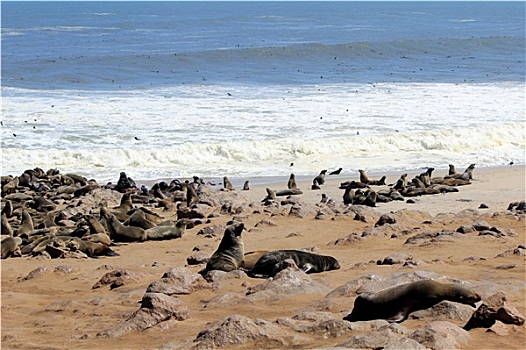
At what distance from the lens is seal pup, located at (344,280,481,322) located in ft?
15.5

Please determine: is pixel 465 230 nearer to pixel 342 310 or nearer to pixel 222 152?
pixel 342 310

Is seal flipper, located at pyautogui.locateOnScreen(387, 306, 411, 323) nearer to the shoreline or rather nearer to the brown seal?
the brown seal

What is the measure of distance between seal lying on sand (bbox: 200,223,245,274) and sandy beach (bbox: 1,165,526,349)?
32 cm

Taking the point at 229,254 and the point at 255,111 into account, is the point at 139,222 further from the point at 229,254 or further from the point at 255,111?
the point at 255,111

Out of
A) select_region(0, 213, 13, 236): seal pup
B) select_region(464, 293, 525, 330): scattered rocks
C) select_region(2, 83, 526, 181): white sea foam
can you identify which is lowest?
select_region(0, 213, 13, 236): seal pup

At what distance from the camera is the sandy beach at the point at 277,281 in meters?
4.55

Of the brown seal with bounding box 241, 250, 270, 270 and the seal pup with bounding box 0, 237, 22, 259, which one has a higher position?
the brown seal with bounding box 241, 250, 270, 270

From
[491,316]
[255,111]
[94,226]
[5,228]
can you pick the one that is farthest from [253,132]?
[491,316]

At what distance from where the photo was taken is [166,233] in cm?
963

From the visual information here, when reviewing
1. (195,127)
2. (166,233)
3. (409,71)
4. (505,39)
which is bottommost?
(166,233)

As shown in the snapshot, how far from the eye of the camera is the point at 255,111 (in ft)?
76.4

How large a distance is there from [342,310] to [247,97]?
21657mm

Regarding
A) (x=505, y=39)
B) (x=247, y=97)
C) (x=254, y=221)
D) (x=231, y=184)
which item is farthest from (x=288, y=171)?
(x=505, y=39)

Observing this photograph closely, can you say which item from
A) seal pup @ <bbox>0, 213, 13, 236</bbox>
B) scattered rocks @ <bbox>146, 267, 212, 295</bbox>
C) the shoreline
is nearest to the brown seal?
scattered rocks @ <bbox>146, 267, 212, 295</bbox>
